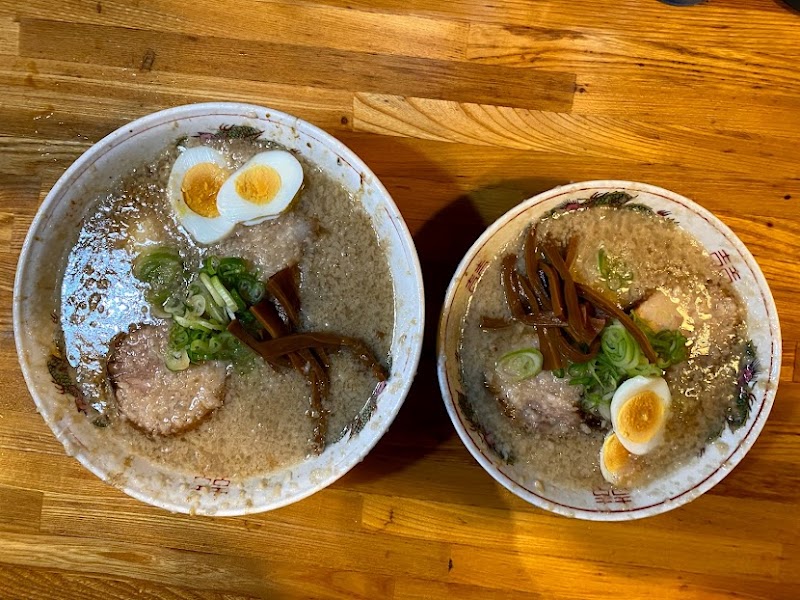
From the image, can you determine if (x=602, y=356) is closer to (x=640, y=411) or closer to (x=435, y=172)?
(x=640, y=411)

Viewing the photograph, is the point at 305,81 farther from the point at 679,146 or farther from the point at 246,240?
the point at 679,146

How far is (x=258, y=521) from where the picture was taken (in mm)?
1688

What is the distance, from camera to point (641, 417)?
1462mm

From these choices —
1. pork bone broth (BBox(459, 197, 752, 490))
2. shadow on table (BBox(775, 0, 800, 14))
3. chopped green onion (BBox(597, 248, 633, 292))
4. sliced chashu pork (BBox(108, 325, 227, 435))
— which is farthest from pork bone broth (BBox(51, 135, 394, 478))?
shadow on table (BBox(775, 0, 800, 14))

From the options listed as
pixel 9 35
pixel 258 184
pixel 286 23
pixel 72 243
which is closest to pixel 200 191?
pixel 258 184

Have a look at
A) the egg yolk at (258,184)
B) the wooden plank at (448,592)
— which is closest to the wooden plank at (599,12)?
the egg yolk at (258,184)

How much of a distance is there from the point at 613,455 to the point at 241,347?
3.36ft

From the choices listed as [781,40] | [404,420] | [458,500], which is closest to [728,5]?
[781,40]

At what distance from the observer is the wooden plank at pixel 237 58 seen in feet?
5.42

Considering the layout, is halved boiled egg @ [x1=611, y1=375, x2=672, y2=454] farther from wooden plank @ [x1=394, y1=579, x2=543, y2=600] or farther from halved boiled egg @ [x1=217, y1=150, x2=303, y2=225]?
halved boiled egg @ [x1=217, y1=150, x2=303, y2=225]

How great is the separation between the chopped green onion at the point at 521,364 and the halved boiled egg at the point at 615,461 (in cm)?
27

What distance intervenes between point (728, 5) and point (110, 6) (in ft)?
5.98

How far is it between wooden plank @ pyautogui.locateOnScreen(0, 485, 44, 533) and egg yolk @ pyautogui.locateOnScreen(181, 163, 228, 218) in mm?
1010

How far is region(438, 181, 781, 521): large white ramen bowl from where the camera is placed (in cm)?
140
